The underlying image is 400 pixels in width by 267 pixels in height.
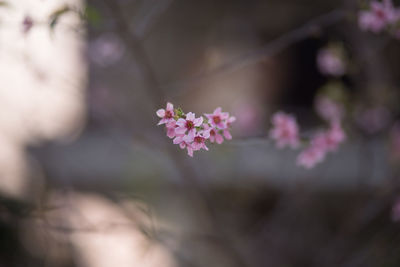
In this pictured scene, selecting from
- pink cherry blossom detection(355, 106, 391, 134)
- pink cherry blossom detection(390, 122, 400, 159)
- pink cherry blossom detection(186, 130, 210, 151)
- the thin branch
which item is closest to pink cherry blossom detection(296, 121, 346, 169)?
the thin branch

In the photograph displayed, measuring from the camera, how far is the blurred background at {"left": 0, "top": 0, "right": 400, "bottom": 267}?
184 cm

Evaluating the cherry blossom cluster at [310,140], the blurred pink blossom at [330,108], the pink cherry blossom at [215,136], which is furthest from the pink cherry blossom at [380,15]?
the pink cherry blossom at [215,136]

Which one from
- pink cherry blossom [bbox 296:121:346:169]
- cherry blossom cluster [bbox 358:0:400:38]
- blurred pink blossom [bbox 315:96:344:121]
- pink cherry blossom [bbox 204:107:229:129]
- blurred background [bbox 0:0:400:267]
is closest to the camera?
pink cherry blossom [bbox 204:107:229:129]

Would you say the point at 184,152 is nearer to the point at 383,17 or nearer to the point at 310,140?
the point at 310,140

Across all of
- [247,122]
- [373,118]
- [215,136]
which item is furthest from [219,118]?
[373,118]

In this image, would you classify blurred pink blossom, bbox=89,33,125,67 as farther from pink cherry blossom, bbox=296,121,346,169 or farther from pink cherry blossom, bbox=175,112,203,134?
pink cherry blossom, bbox=175,112,203,134

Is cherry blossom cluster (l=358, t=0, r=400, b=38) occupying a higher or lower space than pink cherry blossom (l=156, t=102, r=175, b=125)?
higher

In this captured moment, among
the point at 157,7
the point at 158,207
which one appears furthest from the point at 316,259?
the point at 157,7

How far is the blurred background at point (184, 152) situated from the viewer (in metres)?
1.84

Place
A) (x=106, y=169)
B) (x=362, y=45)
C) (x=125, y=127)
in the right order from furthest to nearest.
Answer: (x=106, y=169), (x=125, y=127), (x=362, y=45)

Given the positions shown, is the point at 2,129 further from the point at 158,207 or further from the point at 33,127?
the point at 158,207

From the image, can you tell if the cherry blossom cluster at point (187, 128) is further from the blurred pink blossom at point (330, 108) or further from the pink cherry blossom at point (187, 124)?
the blurred pink blossom at point (330, 108)

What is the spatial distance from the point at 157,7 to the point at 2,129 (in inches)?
59.6

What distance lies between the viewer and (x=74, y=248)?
2678 millimetres
